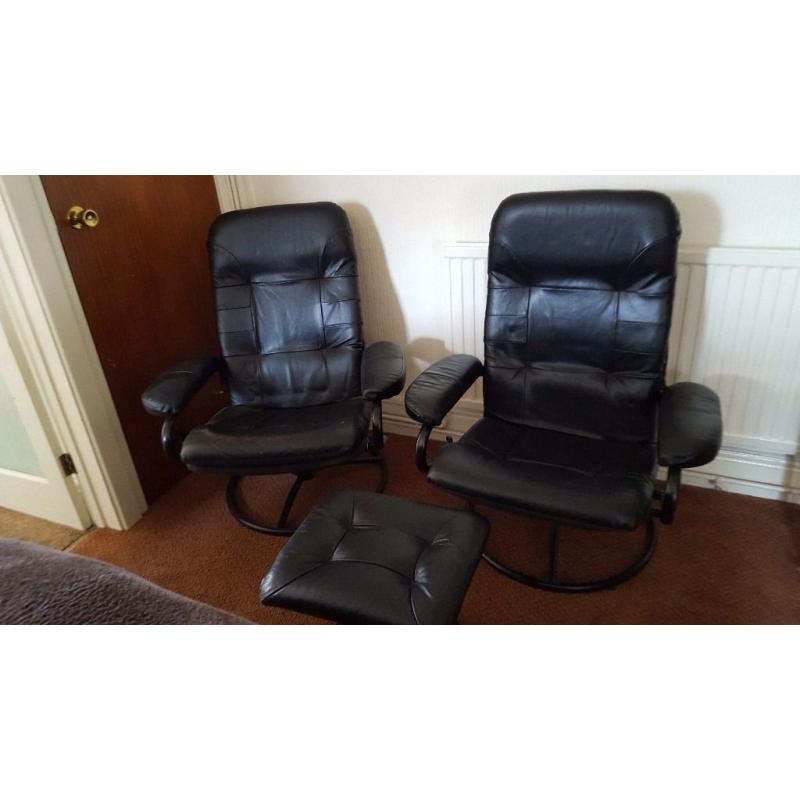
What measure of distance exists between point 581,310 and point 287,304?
103 cm

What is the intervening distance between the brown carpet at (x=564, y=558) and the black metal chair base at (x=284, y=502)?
30 mm

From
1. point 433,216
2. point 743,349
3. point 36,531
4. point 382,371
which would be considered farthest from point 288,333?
point 743,349

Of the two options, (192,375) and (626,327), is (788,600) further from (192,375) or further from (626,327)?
(192,375)

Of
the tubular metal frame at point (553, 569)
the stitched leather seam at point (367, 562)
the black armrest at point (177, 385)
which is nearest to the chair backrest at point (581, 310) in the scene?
the tubular metal frame at point (553, 569)

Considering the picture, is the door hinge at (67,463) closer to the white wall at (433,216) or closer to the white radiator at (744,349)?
the white wall at (433,216)

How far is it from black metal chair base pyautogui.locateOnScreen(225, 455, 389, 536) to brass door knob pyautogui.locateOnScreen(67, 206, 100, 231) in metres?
0.95

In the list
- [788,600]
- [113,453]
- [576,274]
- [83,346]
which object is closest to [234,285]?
[83,346]

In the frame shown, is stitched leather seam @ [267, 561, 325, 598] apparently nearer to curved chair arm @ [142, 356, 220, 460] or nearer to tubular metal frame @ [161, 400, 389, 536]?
tubular metal frame @ [161, 400, 389, 536]

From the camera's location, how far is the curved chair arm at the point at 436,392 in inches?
59.4

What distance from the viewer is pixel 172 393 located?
1.67m

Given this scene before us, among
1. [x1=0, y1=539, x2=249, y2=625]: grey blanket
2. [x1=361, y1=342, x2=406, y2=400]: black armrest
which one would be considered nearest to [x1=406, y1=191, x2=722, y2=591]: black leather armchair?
[x1=361, y1=342, x2=406, y2=400]: black armrest

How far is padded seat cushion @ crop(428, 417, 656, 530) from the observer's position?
1310 mm

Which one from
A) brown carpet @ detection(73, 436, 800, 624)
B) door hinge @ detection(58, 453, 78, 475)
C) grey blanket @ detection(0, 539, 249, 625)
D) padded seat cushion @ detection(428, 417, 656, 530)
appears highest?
grey blanket @ detection(0, 539, 249, 625)

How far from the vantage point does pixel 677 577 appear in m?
1.58
